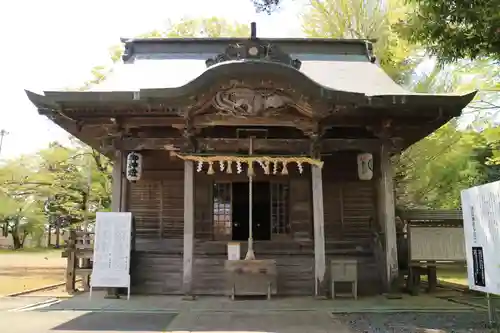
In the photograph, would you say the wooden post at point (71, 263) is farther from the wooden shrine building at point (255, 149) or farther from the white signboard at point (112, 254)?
the white signboard at point (112, 254)

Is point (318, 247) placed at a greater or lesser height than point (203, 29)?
lesser

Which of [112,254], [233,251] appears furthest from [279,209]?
[112,254]

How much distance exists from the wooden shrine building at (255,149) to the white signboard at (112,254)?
4.02 feet

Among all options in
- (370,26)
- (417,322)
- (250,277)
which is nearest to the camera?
(417,322)

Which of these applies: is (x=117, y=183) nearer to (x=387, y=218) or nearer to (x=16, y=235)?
(x=387, y=218)

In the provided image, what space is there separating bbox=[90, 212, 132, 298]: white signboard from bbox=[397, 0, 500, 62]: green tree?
643cm

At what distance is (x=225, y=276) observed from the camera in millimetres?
10000

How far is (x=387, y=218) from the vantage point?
1020 cm

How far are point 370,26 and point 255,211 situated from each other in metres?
10.5

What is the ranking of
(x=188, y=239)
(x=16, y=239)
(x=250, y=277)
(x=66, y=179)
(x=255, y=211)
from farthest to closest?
(x=16, y=239) < (x=66, y=179) < (x=255, y=211) < (x=188, y=239) < (x=250, y=277)

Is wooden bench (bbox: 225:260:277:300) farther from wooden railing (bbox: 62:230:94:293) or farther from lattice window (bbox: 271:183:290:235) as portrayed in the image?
wooden railing (bbox: 62:230:94:293)

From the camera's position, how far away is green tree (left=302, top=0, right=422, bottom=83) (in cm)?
1786

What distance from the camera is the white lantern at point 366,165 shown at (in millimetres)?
10789

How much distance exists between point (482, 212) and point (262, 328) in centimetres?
350
